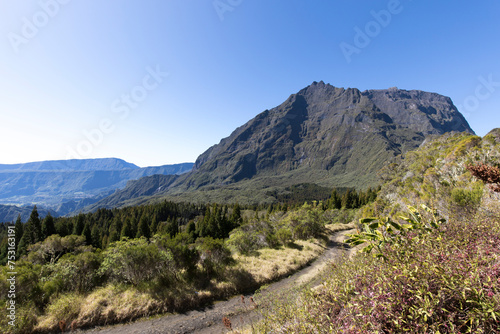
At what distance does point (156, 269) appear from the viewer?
1155 centimetres

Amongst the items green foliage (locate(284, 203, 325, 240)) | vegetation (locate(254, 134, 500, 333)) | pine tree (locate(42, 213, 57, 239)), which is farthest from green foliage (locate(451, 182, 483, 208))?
pine tree (locate(42, 213, 57, 239))

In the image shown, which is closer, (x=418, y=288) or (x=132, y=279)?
(x=418, y=288)

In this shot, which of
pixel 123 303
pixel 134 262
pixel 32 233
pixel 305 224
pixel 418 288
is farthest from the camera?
pixel 32 233

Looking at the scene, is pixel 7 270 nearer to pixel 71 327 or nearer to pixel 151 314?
pixel 71 327

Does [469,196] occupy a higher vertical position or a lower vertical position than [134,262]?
higher

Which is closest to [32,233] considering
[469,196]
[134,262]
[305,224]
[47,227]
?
[47,227]

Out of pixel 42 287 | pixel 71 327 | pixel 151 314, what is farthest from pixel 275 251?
pixel 42 287

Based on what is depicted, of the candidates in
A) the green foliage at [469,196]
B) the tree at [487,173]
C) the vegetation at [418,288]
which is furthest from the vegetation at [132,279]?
the tree at [487,173]

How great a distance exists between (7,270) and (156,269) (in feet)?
20.7

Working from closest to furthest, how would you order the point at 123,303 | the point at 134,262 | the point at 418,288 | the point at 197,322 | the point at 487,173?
the point at 418,288
the point at 487,173
the point at 197,322
the point at 123,303
the point at 134,262

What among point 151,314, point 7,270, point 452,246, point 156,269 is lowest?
point 151,314

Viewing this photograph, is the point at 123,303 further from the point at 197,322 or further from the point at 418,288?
the point at 418,288

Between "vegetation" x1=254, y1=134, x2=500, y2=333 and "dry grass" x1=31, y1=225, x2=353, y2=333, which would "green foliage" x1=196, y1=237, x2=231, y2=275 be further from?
"vegetation" x1=254, y1=134, x2=500, y2=333

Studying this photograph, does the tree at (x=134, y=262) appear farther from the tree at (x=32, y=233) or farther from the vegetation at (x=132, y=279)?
the tree at (x=32, y=233)
